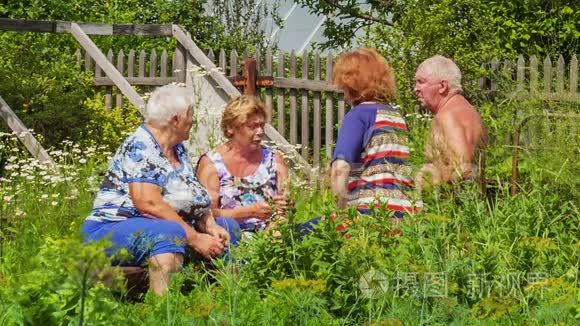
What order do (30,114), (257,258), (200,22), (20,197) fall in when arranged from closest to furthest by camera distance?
(257,258) → (20,197) → (30,114) → (200,22)

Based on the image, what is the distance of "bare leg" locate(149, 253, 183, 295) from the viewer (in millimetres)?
4824

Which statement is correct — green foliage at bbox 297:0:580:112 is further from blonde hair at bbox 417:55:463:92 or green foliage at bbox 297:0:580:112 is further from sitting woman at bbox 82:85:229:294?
sitting woman at bbox 82:85:229:294

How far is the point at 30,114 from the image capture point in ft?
38.3

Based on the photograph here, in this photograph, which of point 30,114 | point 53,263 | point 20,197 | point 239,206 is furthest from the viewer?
point 30,114

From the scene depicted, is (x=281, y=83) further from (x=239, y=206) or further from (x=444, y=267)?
(x=444, y=267)

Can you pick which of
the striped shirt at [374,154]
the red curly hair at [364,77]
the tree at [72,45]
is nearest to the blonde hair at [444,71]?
the red curly hair at [364,77]

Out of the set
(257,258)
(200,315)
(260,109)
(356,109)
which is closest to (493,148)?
(356,109)

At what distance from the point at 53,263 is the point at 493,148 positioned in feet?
9.58

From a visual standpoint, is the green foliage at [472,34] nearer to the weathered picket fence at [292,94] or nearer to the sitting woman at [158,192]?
the weathered picket fence at [292,94]

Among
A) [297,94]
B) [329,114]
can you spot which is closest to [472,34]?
[329,114]

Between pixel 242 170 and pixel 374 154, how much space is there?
2.81 feet

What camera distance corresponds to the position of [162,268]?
4.87m

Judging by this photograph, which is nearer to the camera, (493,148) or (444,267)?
(444,267)

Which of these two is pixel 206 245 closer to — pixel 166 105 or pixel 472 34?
pixel 166 105
